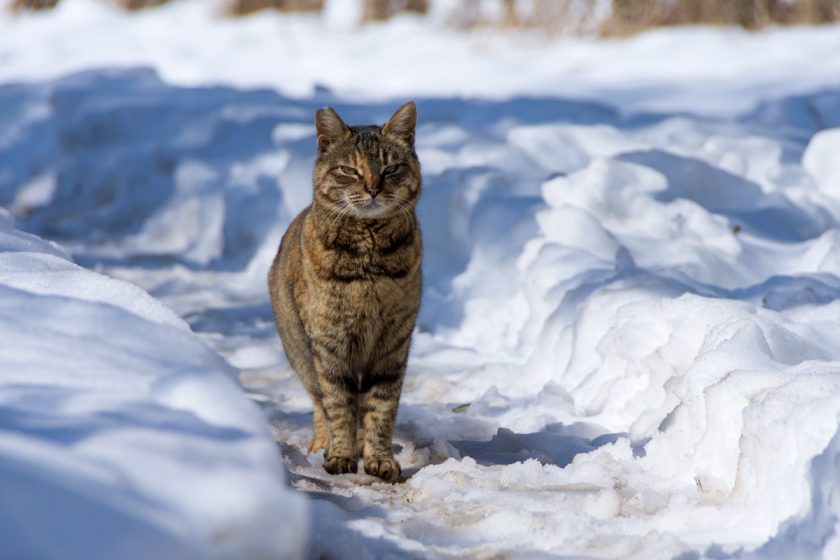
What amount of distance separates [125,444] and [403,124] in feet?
6.72

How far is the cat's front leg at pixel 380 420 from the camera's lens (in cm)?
334

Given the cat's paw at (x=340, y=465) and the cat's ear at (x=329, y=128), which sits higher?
the cat's ear at (x=329, y=128)

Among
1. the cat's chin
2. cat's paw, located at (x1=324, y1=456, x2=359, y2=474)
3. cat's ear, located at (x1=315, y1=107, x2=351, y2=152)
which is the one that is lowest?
cat's paw, located at (x1=324, y1=456, x2=359, y2=474)

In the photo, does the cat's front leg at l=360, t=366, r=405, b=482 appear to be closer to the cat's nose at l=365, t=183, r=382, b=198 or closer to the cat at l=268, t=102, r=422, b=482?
the cat at l=268, t=102, r=422, b=482

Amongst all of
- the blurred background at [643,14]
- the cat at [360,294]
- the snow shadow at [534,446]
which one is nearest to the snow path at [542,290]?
the snow shadow at [534,446]

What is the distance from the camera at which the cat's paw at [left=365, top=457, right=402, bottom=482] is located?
329 centimetres

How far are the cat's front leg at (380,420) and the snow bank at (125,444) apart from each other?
883mm

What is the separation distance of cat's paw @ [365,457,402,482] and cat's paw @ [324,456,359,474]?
0.07 m

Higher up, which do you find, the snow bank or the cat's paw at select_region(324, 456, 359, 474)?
the snow bank

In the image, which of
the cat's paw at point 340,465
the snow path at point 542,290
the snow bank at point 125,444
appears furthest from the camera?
the cat's paw at point 340,465

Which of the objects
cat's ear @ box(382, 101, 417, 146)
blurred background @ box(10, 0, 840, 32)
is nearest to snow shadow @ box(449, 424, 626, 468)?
cat's ear @ box(382, 101, 417, 146)

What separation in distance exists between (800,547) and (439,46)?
34.3 ft

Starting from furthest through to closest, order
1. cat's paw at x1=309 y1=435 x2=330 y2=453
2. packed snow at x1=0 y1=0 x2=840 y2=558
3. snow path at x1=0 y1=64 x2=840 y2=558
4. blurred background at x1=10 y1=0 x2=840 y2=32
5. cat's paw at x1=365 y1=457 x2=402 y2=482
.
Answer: blurred background at x1=10 y1=0 x2=840 y2=32
cat's paw at x1=309 y1=435 x2=330 y2=453
cat's paw at x1=365 y1=457 x2=402 y2=482
snow path at x1=0 y1=64 x2=840 y2=558
packed snow at x1=0 y1=0 x2=840 y2=558

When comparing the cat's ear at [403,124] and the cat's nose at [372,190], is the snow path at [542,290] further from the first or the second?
the cat's ear at [403,124]
